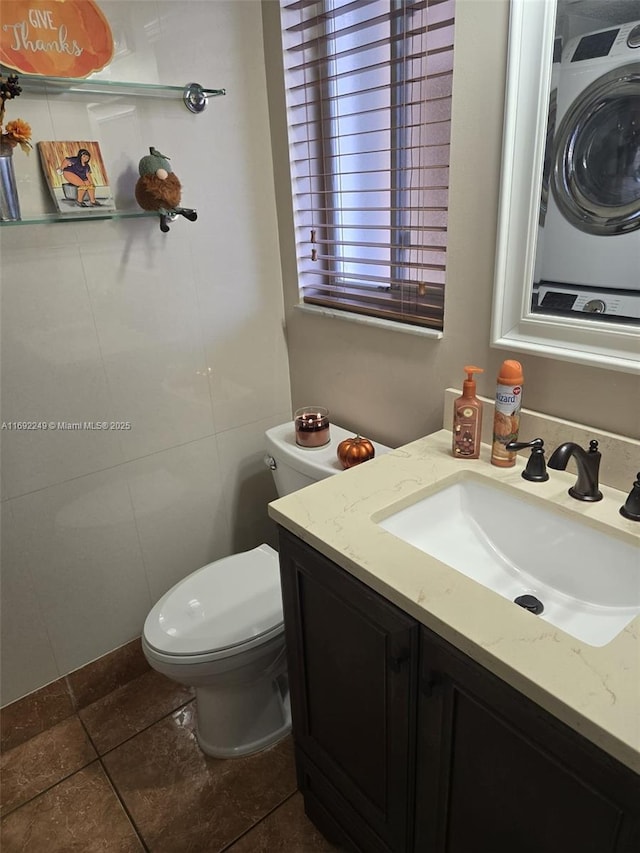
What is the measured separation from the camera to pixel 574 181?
40.8 inches

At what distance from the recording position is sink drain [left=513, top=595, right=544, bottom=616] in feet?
3.29

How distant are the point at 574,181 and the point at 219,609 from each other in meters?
1.27

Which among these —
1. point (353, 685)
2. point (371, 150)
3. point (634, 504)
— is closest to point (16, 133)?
point (371, 150)

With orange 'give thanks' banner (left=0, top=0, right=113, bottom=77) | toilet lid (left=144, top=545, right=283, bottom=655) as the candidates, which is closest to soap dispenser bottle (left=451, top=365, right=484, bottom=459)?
toilet lid (left=144, top=545, right=283, bottom=655)

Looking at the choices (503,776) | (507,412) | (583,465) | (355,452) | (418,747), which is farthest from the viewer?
(355,452)

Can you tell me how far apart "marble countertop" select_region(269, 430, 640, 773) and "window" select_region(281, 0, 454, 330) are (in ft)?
1.36

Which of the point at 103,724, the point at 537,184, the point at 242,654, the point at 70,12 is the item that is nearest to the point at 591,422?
the point at 537,184

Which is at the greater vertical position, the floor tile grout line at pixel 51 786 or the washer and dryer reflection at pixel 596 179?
the washer and dryer reflection at pixel 596 179

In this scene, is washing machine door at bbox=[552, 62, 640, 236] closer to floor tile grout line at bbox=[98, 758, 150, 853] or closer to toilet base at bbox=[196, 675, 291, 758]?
toilet base at bbox=[196, 675, 291, 758]

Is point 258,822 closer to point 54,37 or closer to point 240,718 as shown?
point 240,718

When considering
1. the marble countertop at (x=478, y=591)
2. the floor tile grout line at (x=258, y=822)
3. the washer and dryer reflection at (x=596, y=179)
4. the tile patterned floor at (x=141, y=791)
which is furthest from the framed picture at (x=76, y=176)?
the floor tile grout line at (x=258, y=822)

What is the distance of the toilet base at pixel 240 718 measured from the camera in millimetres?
1519

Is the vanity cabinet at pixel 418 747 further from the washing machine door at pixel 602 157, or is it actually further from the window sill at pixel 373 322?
the washing machine door at pixel 602 157

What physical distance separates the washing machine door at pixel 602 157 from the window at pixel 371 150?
0.29 m
